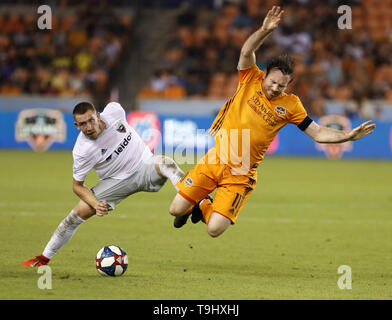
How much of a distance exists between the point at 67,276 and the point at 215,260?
195 cm

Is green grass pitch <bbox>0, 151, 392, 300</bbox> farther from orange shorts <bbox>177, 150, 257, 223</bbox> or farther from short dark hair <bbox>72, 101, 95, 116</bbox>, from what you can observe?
short dark hair <bbox>72, 101, 95, 116</bbox>

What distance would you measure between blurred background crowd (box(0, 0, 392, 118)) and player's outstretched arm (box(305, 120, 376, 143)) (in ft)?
54.0

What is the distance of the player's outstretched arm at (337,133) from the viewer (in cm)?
722

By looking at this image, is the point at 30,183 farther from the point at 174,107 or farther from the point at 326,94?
the point at 326,94

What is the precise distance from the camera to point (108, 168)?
8.03 metres

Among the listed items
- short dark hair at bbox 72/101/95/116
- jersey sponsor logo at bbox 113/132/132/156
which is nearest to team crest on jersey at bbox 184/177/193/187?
jersey sponsor logo at bbox 113/132/132/156

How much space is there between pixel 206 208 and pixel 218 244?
1.80m

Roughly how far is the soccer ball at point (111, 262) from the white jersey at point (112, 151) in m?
0.89

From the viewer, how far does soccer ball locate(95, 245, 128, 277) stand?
23.6 ft

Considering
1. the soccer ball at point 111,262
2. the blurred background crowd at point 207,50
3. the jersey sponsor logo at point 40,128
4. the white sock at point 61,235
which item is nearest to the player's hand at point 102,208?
the soccer ball at point 111,262

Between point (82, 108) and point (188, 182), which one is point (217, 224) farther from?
point (82, 108)

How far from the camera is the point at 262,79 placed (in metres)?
7.69
